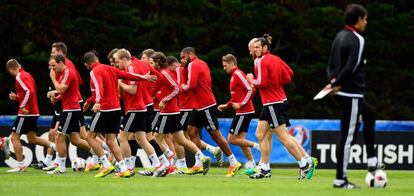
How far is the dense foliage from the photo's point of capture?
119 ft

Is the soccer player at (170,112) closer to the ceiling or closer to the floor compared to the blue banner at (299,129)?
closer to the ceiling

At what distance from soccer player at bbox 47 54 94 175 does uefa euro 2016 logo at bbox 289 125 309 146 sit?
8.92m

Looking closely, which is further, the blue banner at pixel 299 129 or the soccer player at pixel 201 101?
the blue banner at pixel 299 129

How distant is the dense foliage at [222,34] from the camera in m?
36.4

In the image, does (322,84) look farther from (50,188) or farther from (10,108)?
(50,188)

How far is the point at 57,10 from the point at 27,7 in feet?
3.37

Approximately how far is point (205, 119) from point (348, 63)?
7802 millimetres

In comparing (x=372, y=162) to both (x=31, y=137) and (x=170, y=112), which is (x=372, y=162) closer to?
(x=170, y=112)

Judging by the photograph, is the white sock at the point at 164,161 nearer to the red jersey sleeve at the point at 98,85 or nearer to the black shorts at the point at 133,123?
the black shorts at the point at 133,123

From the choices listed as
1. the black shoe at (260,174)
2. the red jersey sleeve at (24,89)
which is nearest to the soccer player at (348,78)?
the black shoe at (260,174)

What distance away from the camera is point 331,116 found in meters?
37.7

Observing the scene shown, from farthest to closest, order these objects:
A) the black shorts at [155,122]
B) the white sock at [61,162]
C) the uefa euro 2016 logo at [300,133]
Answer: the uefa euro 2016 logo at [300,133]
the black shorts at [155,122]
the white sock at [61,162]

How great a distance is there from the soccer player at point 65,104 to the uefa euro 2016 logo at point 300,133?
8924 mm

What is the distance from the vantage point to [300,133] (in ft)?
94.2
